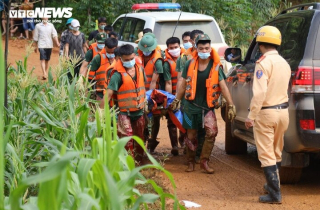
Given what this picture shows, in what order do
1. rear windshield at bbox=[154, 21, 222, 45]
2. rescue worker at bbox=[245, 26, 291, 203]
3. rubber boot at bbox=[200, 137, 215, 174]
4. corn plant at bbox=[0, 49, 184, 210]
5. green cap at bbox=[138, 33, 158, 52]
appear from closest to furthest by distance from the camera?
1. corn plant at bbox=[0, 49, 184, 210]
2. rescue worker at bbox=[245, 26, 291, 203]
3. rubber boot at bbox=[200, 137, 215, 174]
4. green cap at bbox=[138, 33, 158, 52]
5. rear windshield at bbox=[154, 21, 222, 45]

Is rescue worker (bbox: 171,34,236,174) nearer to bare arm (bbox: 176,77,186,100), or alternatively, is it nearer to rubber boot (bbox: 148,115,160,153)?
bare arm (bbox: 176,77,186,100)

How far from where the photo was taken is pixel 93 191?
170 inches

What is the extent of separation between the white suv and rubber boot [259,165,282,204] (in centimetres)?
600

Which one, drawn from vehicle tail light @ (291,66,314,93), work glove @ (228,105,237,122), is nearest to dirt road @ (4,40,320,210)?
work glove @ (228,105,237,122)

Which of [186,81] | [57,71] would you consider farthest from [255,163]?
[57,71]

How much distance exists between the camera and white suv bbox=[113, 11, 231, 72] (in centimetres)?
1276

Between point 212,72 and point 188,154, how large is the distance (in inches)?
42.4

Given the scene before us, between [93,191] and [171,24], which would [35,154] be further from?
[171,24]

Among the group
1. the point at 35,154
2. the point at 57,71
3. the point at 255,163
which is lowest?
the point at 255,163

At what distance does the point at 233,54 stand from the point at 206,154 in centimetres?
120

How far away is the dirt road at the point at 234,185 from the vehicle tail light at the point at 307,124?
2.43 ft

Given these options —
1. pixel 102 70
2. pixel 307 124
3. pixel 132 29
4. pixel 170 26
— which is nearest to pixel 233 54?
pixel 307 124

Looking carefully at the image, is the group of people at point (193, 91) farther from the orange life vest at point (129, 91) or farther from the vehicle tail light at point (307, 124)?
the vehicle tail light at point (307, 124)

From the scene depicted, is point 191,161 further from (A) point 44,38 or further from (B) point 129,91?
(A) point 44,38
